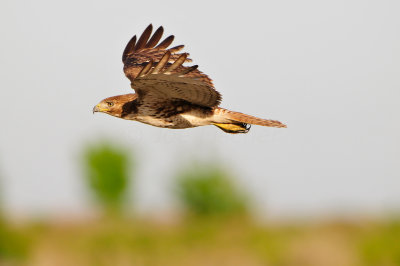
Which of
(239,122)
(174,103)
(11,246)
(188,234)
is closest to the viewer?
(174,103)

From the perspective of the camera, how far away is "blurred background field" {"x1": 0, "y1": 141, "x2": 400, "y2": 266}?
36375mm

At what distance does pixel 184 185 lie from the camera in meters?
44.1

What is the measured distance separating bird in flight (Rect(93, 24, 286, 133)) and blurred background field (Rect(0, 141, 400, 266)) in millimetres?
24181

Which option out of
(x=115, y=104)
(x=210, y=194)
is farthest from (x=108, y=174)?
(x=115, y=104)

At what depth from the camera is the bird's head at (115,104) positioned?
924cm

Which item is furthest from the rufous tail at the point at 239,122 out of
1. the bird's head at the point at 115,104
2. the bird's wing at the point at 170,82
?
the bird's head at the point at 115,104

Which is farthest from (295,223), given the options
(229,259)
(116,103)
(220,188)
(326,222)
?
(116,103)

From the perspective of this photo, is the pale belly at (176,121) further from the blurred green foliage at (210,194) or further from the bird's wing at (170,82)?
the blurred green foliage at (210,194)

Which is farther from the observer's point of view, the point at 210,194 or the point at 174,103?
the point at 210,194

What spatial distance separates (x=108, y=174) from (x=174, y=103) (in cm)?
3786

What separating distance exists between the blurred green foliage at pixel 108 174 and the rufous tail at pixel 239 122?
3706 centimetres

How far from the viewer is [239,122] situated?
9.30 metres

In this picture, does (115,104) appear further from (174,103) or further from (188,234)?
(188,234)

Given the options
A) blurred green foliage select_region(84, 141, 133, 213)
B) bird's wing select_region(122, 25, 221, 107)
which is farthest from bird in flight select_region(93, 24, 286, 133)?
blurred green foliage select_region(84, 141, 133, 213)
